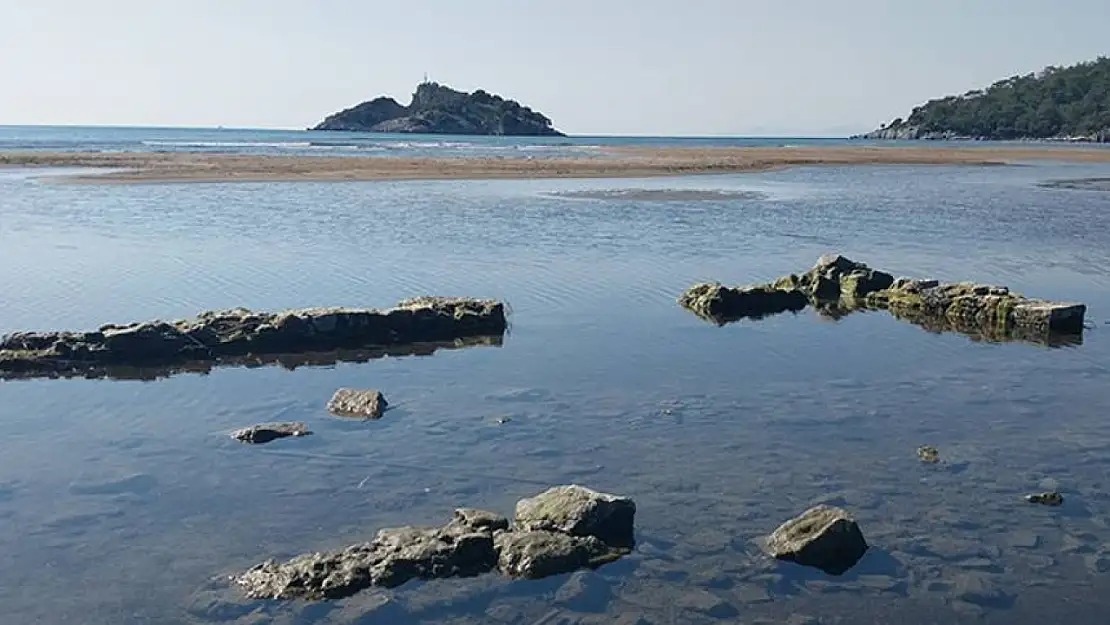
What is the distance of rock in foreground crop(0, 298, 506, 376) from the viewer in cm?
1748

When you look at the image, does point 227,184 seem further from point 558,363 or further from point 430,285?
point 558,363

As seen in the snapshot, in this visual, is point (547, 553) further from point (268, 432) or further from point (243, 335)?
point (243, 335)

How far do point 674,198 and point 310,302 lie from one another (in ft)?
91.9

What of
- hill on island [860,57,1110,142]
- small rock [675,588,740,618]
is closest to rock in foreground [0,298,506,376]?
small rock [675,588,740,618]

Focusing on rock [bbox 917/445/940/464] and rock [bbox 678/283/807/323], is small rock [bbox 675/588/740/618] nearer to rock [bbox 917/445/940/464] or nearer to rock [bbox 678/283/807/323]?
rock [bbox 917/445/940/464]

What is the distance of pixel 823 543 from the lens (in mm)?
10102

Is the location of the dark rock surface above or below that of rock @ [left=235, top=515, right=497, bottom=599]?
above

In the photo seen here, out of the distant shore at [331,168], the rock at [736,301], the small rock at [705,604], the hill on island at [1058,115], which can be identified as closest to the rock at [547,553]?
the small rock at [705,604]

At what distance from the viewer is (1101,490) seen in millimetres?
12031

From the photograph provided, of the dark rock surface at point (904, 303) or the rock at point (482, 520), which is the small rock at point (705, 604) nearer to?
the rock at point (482, 520)

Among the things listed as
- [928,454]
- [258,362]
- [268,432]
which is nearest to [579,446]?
[268,432]

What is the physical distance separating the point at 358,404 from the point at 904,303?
13.1 m

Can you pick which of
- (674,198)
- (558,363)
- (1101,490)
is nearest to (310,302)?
(558,363)

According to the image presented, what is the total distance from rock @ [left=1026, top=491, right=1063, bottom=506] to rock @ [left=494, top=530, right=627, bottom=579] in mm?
4639
